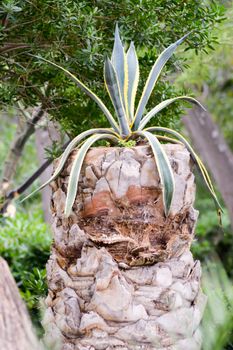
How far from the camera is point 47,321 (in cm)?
302

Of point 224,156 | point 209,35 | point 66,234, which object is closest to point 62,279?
point 66,234

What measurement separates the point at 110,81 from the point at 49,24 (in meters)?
0.66

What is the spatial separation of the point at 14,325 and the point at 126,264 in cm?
75

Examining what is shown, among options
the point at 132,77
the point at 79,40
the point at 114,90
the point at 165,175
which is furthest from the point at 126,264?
the point at 79,40

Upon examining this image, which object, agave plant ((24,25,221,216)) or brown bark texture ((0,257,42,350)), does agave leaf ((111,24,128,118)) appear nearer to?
agave plant ((24,25,221,216))

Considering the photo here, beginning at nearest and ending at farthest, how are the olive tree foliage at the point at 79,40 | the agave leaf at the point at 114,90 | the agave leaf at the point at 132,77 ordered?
1. the agave leaf at the point at 114,90
2. the agave leaf at the point at 132,77
3. the olive tree foliage at the point at 79,40

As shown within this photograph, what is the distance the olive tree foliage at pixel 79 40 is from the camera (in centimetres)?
360

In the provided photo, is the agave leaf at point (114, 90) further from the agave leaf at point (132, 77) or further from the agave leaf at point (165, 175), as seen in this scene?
the agave leaf at point (165, 175)

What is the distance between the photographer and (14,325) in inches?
87.9

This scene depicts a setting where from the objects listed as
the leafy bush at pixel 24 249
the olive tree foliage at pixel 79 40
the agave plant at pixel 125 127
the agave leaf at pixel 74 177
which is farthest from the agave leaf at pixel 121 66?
the leafy bush at pixel 24 249

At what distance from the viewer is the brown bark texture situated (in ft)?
7.14

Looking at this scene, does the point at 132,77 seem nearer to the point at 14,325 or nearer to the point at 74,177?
the point at 74,177

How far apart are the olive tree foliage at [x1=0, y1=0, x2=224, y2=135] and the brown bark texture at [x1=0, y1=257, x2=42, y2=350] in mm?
1650

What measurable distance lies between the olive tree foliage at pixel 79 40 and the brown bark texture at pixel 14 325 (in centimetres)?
165
